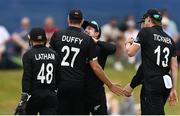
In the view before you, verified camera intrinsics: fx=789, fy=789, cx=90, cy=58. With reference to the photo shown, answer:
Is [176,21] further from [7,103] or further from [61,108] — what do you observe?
[61,108]

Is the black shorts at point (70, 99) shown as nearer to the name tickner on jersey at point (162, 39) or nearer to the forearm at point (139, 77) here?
the forearm at point (139, 77)

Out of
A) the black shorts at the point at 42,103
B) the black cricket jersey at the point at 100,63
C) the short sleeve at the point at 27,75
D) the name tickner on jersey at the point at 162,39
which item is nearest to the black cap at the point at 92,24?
the black cricket jersey at the point at 100,63

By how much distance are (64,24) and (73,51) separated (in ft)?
49.3

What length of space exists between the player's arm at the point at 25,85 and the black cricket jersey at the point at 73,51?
3.40 ft

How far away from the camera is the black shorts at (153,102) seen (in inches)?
487

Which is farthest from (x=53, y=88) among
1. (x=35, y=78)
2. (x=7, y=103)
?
(x=7, y=103)

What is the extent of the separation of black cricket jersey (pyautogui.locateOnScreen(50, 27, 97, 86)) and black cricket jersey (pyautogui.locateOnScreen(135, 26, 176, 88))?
97 centimetres

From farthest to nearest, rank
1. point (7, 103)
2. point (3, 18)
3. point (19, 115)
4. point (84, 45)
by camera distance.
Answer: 1. point (3, 18)
2. point (7, 103)
3. point (84, 45)
4. point (19, 115)

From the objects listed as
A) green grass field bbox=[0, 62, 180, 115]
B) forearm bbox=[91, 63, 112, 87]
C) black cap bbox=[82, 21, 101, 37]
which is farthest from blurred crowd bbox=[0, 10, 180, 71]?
forearm bbox=[91, 63, 112, 87]

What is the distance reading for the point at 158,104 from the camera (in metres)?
12.4

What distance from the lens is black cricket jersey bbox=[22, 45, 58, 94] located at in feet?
39.3

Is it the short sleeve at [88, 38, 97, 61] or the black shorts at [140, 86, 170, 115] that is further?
the short sleeve at [88, 38, 97, 61]

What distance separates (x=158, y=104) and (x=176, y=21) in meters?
16.4

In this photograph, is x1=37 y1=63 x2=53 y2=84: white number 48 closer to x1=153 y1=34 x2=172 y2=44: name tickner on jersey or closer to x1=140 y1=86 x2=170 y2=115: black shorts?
x1=140 y1=86 x2=170 y2=115: black shorts
